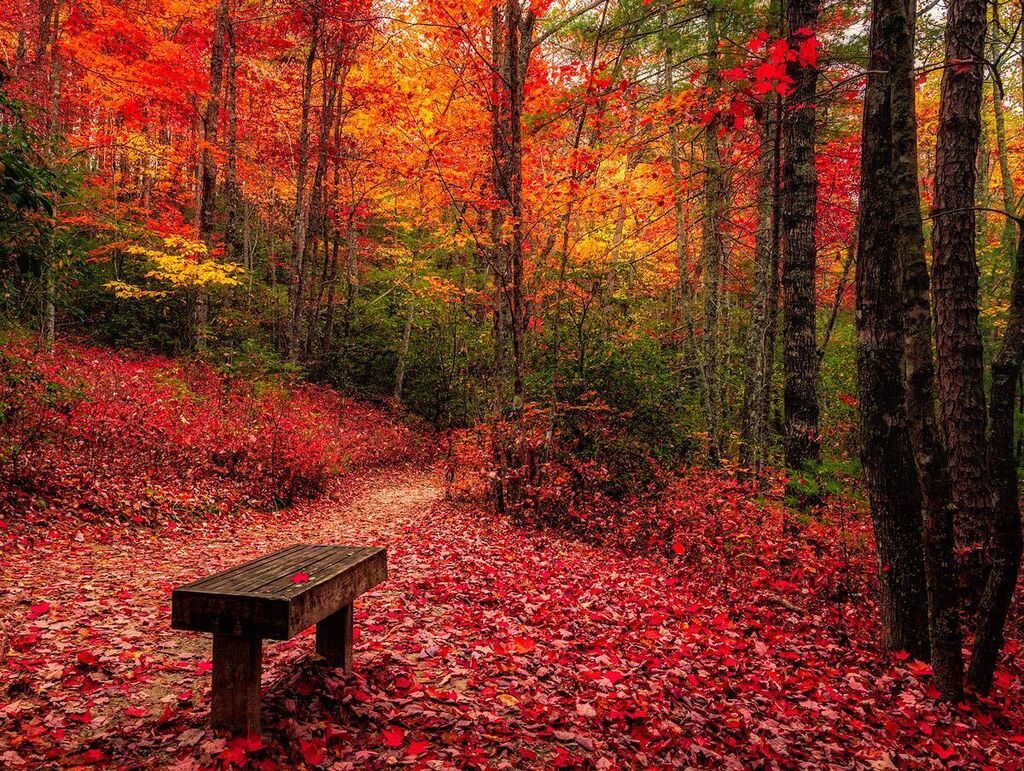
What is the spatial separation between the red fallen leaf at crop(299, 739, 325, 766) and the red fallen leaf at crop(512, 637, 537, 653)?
7.09 feet

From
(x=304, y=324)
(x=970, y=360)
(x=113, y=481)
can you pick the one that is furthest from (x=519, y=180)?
(x=304, y=324)

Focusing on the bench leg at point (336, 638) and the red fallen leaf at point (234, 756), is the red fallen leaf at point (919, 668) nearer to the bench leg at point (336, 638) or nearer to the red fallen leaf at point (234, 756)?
the bench leg at point (336, 638)

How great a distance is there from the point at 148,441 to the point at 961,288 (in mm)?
11400

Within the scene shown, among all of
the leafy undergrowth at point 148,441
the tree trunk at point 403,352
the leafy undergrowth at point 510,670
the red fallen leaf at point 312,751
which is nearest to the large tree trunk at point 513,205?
the leafy undergrowth at point 510,670

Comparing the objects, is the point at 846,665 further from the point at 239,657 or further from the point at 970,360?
the point at 239,657

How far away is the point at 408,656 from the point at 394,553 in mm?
3282

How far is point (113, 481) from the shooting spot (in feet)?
27.2

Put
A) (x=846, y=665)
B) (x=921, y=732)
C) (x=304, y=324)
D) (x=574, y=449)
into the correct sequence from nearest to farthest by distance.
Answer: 1. (x=921, y=732)
2. (x=846, y=665)
3. (x=574, y=449)
4. (x=304, y=324)

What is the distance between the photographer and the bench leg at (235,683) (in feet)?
10.0

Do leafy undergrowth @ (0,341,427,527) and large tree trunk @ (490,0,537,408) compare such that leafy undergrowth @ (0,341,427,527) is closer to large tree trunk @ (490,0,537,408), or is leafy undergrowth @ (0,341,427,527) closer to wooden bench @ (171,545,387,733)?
large tree trunk @ (490,0,537,408)

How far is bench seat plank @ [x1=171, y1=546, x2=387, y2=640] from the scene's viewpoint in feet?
9.65

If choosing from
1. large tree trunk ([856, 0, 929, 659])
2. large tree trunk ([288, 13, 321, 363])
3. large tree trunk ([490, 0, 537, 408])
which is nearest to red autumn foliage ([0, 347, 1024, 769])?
large tree trunk ([856, 0, 929, 659])

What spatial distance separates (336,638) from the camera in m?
3.93

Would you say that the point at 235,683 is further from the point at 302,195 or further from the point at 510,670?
the point at 302,195
